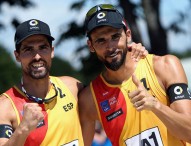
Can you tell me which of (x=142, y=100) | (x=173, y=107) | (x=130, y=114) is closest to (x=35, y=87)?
(x=130, y=114)

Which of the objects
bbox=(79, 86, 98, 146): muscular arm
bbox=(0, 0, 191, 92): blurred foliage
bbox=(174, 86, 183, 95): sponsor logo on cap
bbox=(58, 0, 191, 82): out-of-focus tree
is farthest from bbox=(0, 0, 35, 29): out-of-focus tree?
bbox=(174, 86, 183, 95): sponsor logo on cap

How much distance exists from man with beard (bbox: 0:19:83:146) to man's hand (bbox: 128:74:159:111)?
0.93 metres

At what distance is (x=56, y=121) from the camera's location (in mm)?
6094

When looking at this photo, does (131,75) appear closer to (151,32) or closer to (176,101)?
(176,101)

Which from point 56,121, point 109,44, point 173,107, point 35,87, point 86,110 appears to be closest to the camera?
point 173,107

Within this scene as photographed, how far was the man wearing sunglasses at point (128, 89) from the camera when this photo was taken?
585 centimetres

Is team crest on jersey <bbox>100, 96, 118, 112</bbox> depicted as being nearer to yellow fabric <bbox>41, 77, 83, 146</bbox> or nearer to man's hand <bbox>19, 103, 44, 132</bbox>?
yellow fabric <bbox>41, 77, 83, 146</bbox>

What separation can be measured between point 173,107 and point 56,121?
110 cm

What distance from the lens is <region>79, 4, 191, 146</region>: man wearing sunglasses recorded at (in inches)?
230

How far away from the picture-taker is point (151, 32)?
1218 centimetres

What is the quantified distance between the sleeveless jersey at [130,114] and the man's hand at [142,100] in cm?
47

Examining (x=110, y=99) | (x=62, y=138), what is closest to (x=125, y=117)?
(x=110, y=99)

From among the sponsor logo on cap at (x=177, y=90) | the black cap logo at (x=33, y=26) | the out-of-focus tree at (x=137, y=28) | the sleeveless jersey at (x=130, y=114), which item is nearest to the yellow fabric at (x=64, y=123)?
the sleeveless jersey at (x=130, y=114)

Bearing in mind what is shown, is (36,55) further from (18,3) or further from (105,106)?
(18,3)
